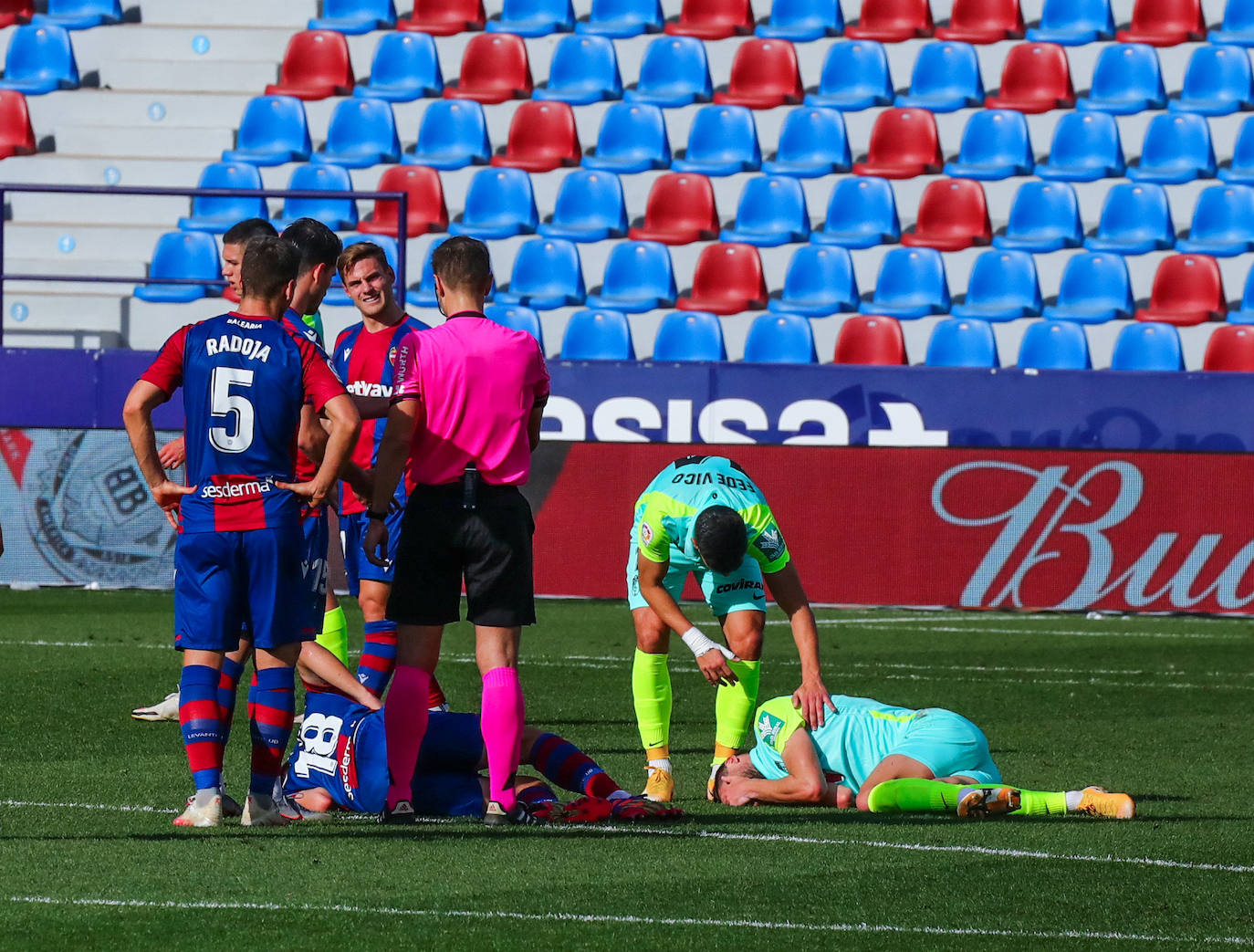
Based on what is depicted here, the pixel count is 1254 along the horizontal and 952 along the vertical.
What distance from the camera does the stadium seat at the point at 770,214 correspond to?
61.7ft

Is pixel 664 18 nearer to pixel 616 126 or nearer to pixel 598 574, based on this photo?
pixel 616 126

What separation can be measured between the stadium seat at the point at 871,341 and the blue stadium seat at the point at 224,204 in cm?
551

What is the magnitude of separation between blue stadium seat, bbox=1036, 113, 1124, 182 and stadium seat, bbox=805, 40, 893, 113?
171 centimetres

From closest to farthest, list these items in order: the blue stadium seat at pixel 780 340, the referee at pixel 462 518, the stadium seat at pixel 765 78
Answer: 1. the referee at pixel 462 518
2. the blue stadium seat at pixel 780 340
3. the stadium seat at pixel 765 78

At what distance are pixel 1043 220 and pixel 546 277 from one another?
180 inches

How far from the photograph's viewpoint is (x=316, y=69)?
20.3 metres

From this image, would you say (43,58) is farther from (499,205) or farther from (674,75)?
(674,75)

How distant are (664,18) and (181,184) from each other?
5.10m

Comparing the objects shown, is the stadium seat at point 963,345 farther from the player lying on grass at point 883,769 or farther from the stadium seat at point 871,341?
the player lying on grass at point 883,769

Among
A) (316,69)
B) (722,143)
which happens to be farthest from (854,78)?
(316,69)

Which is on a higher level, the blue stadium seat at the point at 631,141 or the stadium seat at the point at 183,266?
the blue stadium seat at the point at 631,141

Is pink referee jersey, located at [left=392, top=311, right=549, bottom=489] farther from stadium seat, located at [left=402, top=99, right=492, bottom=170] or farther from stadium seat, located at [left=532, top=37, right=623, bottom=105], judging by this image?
stadium seat, located at [left=532, top=37, right=623, bottom=105]

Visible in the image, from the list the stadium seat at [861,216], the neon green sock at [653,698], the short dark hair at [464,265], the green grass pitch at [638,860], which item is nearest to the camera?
the green grass pitch at [638,860]

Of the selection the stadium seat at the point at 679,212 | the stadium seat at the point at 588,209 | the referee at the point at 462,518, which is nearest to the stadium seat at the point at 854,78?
the stadium seat at the point at 679,212
